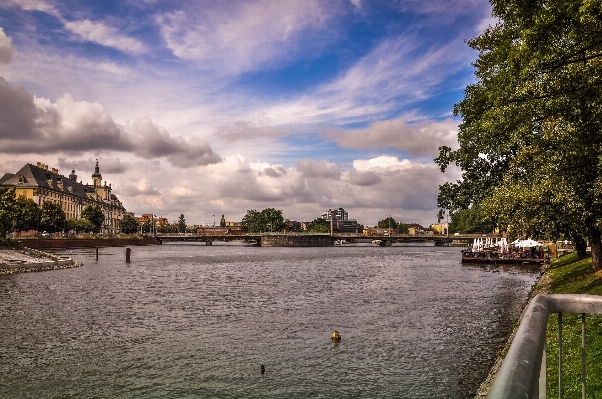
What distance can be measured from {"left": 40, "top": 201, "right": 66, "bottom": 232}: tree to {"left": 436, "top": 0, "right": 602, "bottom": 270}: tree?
145 m

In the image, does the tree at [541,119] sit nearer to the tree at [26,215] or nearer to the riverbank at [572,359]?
the riverbank at [572,359]

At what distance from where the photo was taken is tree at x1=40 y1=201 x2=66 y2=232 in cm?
15796

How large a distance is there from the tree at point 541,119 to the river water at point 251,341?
697 cm

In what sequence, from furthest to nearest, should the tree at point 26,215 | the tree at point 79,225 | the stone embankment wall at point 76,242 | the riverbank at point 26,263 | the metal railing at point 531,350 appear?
the tree at point 79,225
the tree at point 26,215
the stone embankment wall at point 76,242
the riverbank at point 26,263
the metal railing at point 531,350

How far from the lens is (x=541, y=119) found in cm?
1761

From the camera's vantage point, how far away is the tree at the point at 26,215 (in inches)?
5628

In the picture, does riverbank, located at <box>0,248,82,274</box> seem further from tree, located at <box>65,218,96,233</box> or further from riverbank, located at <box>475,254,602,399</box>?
tree, located at <box>65,218,96,233</box>

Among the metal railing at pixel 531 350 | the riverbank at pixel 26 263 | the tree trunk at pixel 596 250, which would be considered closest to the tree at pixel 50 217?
the riverbank at pixel 26 263

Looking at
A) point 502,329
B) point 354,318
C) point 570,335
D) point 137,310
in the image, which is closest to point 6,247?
point 137,310

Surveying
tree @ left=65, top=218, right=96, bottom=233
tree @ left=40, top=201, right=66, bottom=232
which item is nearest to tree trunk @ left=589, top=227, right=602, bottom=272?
tree @ left=40, top=201, right=66, bottom=232

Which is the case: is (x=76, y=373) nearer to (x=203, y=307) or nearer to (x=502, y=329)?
(x=203, y=307)

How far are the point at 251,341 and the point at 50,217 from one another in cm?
15376

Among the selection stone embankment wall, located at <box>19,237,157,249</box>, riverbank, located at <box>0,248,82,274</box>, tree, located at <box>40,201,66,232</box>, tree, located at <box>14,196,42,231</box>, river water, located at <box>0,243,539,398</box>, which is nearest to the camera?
river water, located at <box>0,243,539,398</box>

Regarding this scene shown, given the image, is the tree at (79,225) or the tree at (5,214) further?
the tree at (79,225)
